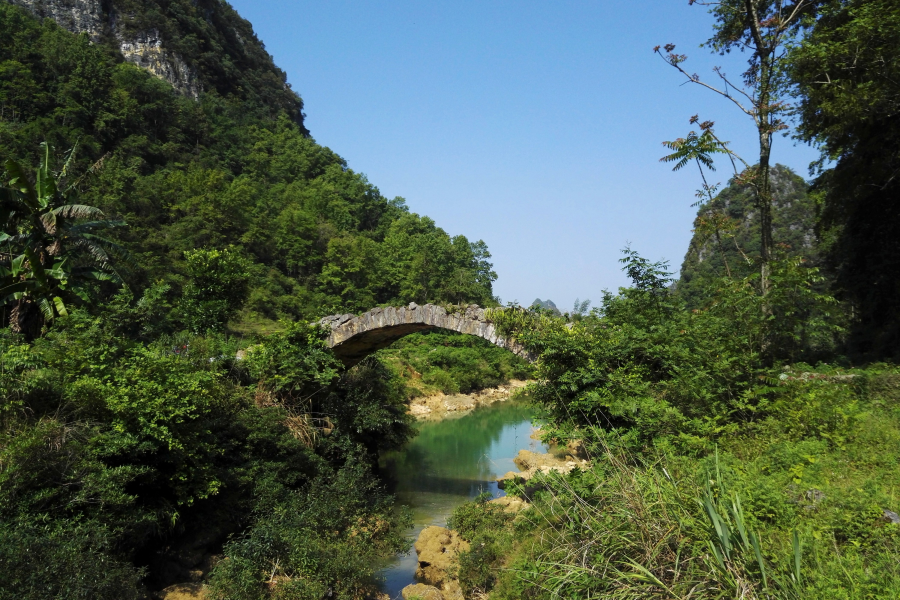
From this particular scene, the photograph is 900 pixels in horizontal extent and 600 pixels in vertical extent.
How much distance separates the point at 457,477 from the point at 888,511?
12.1 meters

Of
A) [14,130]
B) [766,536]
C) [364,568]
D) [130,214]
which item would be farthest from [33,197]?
[14,130]

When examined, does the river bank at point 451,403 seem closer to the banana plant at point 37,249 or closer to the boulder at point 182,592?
the banana plant at point 37,249

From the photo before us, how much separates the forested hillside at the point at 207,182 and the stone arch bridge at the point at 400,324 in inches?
338

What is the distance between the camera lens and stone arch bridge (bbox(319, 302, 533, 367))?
36.4ft

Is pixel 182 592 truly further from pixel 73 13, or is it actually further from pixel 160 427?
pixel 73 13

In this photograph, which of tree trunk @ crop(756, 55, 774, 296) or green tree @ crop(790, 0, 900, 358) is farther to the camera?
tree trunk @ crop(756, 55, 774, 296)

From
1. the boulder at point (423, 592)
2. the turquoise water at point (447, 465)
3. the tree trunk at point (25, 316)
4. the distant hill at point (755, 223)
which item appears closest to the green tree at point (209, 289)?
the tree trunk at point (25, 316)

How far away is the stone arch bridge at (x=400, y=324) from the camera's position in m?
11.1

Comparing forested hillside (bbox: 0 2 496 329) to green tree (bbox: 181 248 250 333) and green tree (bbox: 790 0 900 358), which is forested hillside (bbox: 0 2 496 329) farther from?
green tree (bbox: 790 0 900 358)

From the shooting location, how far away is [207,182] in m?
34.2

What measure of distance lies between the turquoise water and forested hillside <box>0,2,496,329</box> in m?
5.75

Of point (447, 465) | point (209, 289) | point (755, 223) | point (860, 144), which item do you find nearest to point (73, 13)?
point (209, 289)

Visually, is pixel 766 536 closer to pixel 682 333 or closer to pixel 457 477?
pixel 682 333

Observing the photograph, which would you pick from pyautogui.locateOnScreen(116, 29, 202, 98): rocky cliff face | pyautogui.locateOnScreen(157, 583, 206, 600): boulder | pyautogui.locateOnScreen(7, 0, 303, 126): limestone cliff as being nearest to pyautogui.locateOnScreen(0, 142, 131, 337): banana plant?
pyautogui.locateOnScreen(157, 583, 206, 600): boulder
